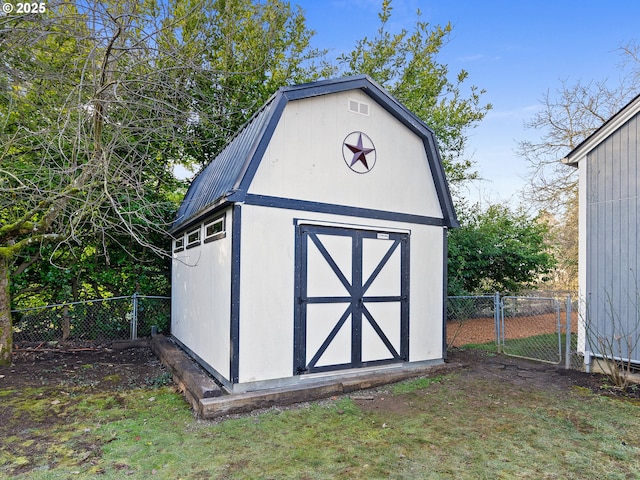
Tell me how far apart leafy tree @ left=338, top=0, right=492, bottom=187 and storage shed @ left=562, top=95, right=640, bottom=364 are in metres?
6.84

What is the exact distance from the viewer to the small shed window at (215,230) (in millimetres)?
5172

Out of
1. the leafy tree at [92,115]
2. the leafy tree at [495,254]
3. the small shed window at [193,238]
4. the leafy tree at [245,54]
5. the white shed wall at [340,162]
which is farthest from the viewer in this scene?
the leafy tree at [495,254]

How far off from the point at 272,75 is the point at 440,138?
5827 mm

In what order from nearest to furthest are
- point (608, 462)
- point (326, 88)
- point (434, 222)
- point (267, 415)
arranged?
point (608, 462) < point (267, 415) < point (326, 88) < point (434, 222)

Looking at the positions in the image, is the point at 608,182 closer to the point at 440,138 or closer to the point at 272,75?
the point at 440,138

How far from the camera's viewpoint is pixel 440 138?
1294cm

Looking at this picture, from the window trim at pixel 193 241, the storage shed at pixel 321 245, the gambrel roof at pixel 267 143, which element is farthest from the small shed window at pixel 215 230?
the window trim at pixel 193 241

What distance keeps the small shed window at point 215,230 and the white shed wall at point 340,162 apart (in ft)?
2.39

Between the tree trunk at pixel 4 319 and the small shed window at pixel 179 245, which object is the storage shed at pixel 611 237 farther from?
the tree trunk at pixel 4 319

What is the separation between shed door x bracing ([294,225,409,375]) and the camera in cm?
514

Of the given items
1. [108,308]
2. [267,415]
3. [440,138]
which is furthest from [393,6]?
[267,415]

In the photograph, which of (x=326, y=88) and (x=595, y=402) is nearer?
(x=595, y=402)

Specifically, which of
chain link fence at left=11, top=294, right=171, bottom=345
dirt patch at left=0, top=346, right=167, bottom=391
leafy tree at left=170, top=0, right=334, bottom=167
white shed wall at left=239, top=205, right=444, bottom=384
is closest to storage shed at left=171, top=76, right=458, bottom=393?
white shed wall at left=239, top=205, right=444, bottom=384

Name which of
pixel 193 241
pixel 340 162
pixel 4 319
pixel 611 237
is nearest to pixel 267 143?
pixel 340 162
